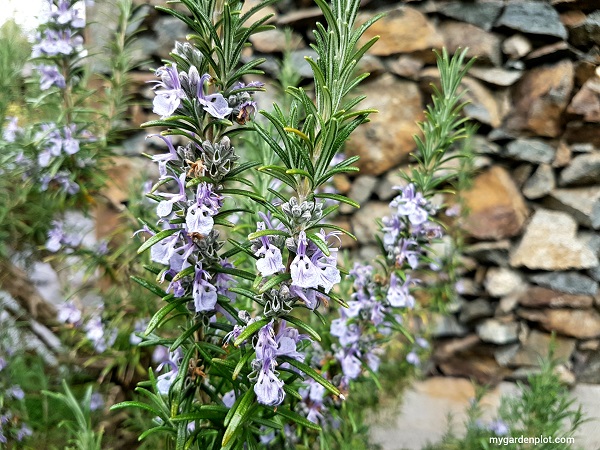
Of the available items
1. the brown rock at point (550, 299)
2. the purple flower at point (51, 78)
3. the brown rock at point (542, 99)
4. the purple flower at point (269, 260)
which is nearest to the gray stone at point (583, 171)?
the brown rock at point (542, 99)

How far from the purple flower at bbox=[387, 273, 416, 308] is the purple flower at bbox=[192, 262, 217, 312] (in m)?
0.37

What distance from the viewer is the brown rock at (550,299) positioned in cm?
182

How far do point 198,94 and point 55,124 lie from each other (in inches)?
27.4

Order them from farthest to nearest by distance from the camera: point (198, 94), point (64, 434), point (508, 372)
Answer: point (508, 372)
point (64, 434)
point (198, 94)

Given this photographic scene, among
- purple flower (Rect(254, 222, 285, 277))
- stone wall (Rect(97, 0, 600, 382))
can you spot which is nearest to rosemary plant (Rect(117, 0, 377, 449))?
purple flower (Rect(254, 222, 285, 277))

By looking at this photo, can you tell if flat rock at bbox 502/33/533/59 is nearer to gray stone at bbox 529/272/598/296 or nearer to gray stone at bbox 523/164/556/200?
gray stone at bbox 523/164/556/200

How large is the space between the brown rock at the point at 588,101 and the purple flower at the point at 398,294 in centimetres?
145

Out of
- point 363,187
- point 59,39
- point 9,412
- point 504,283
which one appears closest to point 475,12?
point 363,187

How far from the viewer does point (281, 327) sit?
1.74 ft

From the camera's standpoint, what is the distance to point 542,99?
5.95 ft

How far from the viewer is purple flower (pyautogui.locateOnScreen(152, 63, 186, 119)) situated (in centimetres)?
48

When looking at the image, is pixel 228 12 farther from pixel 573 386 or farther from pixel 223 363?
pixel 573 386

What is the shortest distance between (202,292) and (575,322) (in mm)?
1881

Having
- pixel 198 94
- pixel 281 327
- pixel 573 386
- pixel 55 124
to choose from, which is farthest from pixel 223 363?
pixel 573 386
